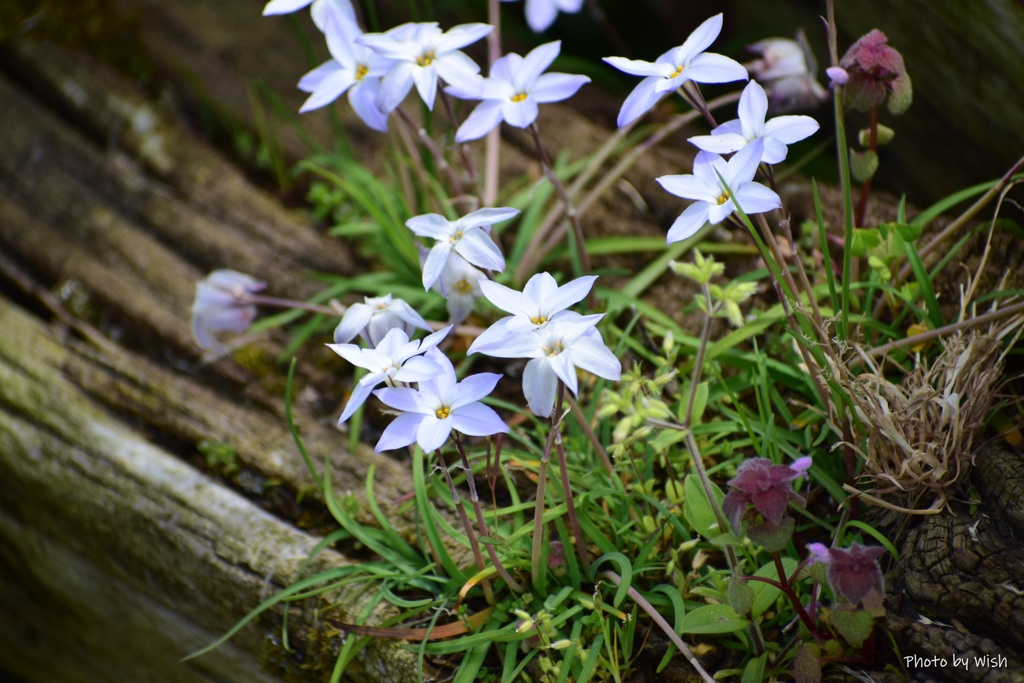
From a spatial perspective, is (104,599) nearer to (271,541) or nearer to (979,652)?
(271,541)

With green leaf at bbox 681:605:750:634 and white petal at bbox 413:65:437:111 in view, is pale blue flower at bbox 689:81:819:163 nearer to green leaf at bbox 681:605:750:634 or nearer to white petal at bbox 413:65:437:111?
white petal at bbox 413:65:437:111

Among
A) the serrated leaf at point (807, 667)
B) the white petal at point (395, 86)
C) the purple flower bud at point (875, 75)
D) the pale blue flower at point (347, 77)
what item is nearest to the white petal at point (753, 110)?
the purple flower bud at point (875, 75)

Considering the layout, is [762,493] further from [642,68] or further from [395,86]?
[395,86]

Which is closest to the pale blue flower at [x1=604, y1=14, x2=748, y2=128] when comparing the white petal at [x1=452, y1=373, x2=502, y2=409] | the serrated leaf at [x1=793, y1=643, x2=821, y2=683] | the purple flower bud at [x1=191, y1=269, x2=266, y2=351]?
the white petal at [x1=452, y1=373, x2=502, y2=409]

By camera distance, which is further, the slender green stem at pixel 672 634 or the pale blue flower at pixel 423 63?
the pale blue flower at pixel 423 63

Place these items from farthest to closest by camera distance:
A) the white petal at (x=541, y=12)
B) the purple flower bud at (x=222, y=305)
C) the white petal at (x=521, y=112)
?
the white petal at (x=541, y=12) < the purple flower bud at (x=222, y=305) < the white petal at (x=521, y=112)

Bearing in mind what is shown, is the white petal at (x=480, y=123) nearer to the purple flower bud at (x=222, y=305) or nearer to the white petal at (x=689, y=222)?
the white petal at (x=689, y=222)
